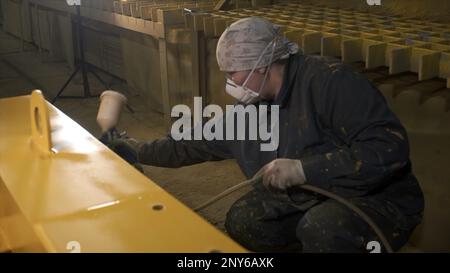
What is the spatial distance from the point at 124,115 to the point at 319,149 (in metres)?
3.76

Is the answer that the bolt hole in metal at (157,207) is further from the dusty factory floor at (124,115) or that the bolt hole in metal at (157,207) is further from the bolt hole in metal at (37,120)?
the dusty factory floor at (124,115)

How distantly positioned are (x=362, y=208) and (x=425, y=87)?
106 cm

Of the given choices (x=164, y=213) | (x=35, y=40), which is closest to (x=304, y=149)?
(x=164, y=213)

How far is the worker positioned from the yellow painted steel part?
0.41 m

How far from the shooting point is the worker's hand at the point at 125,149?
82.0 inches

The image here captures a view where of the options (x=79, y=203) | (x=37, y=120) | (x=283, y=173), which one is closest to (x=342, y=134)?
(x=283, y=173)

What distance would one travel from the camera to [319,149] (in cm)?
206

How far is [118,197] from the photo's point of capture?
1.41m

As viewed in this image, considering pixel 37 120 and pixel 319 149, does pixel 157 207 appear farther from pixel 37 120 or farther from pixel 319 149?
pixel 319 149

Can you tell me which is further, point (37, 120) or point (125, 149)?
point (125, 149)

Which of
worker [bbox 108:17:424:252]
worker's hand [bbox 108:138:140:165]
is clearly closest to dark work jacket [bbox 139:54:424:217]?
worker [bbox 108:17:424:252]

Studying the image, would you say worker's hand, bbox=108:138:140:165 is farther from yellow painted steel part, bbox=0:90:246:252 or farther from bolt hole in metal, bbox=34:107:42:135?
bolt hole in metal, bbox=34:107:42:135

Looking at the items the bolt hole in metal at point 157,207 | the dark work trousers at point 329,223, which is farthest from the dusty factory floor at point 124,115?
the bolt hole in metal at point 157,207

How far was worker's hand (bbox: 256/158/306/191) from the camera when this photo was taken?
1851 mm
